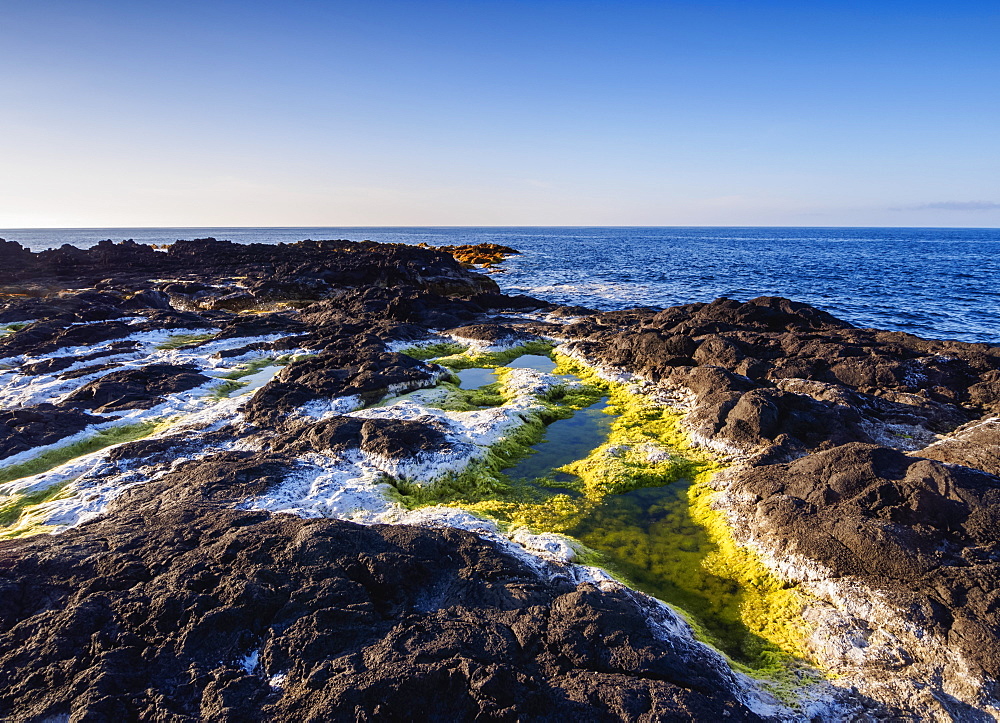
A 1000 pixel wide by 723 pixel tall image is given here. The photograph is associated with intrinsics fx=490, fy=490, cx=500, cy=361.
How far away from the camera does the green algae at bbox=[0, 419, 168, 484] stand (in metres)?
12.3

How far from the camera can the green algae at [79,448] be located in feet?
40.4

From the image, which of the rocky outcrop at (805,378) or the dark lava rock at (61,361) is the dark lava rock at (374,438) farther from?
the dark lava rock at (61,361)

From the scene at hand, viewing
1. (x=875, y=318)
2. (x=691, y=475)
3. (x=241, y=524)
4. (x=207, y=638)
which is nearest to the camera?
(x=207, y=638)

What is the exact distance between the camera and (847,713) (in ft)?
20.8

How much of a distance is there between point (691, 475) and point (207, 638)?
11.3 m

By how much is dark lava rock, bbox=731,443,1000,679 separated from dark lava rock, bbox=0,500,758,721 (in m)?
3.90

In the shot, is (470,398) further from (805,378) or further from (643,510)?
(805,378)

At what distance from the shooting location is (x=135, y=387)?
1744 cm

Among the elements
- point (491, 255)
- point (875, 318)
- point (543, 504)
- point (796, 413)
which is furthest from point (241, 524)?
point (491, 255)

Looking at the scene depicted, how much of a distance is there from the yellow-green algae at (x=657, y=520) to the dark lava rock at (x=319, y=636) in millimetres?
1892

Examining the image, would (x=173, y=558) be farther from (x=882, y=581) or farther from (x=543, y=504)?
(x=882, y=581)

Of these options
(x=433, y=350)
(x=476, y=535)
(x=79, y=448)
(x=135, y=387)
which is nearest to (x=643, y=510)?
(x=476, y=535)

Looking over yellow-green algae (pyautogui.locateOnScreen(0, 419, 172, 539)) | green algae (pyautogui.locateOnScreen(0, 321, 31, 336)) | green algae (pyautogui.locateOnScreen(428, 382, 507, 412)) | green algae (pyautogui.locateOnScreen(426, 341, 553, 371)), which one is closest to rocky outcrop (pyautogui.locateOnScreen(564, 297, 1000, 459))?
green algae (pyautogui.locateOnScreen(426, 341, 553, 371))

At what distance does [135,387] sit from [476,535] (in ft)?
50.6
